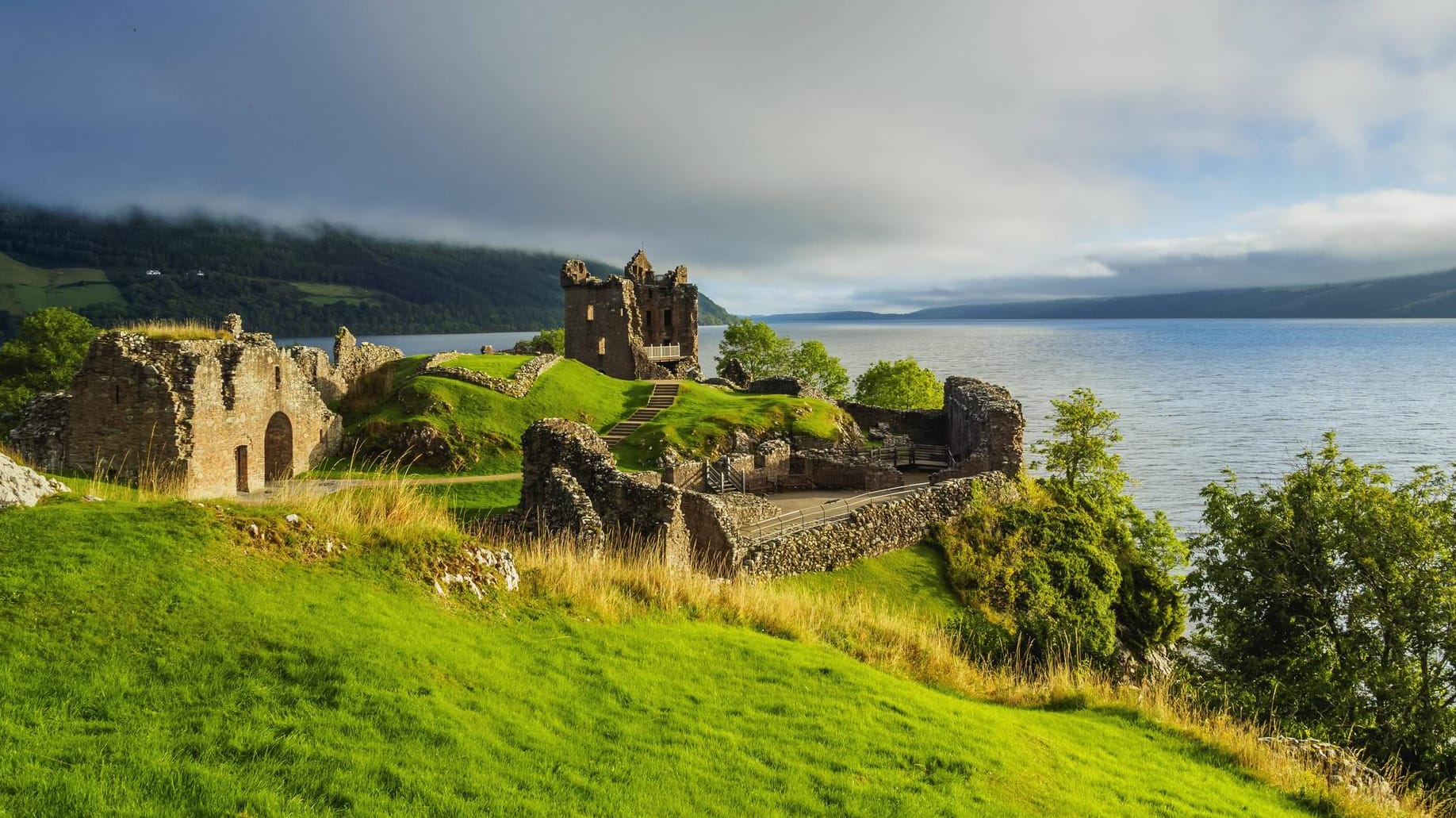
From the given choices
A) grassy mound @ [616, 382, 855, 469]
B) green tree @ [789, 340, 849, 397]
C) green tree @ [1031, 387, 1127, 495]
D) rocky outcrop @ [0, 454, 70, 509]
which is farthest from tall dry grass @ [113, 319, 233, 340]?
green tree @ [789, 340, 849, 397]

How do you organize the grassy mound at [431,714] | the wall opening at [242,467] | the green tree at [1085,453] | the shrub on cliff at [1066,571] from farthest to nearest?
the green tree at [1085,453] < the wall opening at [242,467] < the shrub on cliff at [1066,571] < the grassy mound at [431,714]

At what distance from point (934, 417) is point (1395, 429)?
69.0 m

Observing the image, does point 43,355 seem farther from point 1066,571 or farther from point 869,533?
point 1066,571

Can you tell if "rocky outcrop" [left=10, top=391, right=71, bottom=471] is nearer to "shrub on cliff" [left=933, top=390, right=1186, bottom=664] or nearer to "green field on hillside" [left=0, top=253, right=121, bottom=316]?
"shrub on cliff" [left=933, top=390, right=1186, bottom=664]

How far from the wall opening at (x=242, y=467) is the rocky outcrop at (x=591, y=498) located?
13.1 meters

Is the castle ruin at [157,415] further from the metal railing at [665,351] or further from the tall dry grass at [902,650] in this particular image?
the metal railing at [665,351]

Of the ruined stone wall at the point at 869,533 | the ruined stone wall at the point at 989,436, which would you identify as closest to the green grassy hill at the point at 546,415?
the ruined stone wall at the point at 989,436

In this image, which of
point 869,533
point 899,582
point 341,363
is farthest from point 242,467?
point 899,582

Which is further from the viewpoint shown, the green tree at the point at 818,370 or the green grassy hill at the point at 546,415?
the green tree at the point at 818,370

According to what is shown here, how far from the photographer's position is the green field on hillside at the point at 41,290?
504 ft

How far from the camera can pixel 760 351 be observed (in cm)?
8281

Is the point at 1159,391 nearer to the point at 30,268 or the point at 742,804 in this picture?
the point at 742,804

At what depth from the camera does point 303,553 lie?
34.8 ft

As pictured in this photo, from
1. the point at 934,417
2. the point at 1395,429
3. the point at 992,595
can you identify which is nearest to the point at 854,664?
the point at 992,595
